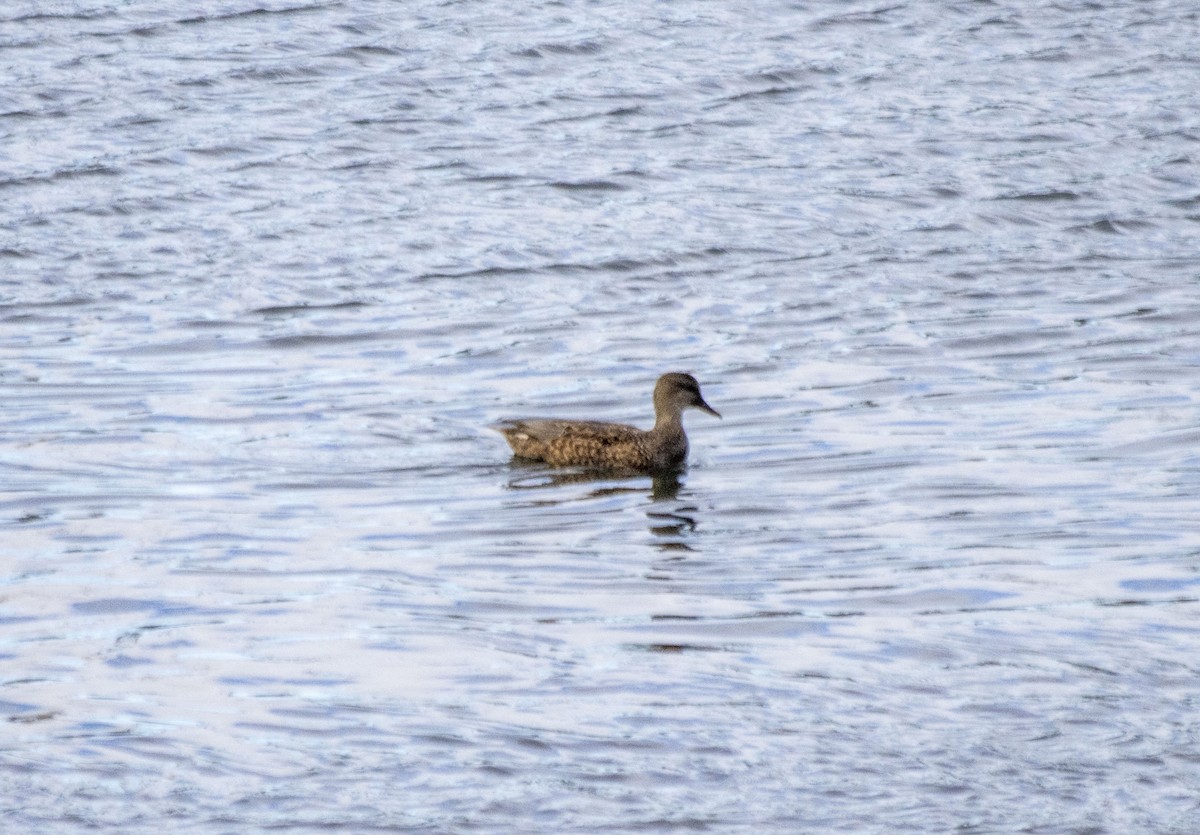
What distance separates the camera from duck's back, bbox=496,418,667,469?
13.3m

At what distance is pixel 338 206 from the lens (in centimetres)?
1961

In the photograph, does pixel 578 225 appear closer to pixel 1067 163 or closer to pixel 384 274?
pixel 384 274

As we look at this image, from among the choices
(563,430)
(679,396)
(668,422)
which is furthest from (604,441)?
(679,396)

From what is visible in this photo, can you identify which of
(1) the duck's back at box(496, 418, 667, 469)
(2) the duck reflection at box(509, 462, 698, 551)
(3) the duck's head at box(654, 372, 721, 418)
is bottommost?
(2) the duck reflection at box(509, 462, 698, 551)

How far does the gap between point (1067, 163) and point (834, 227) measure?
293 cm

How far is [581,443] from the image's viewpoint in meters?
13.4

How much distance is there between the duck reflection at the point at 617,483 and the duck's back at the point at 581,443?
62 mm

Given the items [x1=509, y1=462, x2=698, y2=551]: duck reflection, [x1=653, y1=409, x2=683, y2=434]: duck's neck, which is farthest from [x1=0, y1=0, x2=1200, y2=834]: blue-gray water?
[x1=653, y1=409, x2=683, y2=434]: duck's neck

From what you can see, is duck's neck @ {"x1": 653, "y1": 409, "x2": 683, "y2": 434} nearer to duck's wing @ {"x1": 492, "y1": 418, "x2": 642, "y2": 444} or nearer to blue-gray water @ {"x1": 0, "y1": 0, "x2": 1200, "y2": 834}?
duck's wing @ {"x1": 492, "y1": 418, "x2": 642, "y2": 444}

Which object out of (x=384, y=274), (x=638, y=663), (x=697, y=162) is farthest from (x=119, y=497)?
(x=697, y=162)

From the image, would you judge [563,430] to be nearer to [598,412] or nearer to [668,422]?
[668,422]

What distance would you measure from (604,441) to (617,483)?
0.25 m

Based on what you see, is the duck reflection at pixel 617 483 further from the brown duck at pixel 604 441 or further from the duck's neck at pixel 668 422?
the duck's neck at pixel 668 422

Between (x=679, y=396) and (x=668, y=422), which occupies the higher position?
A: (x=679, y=396)
